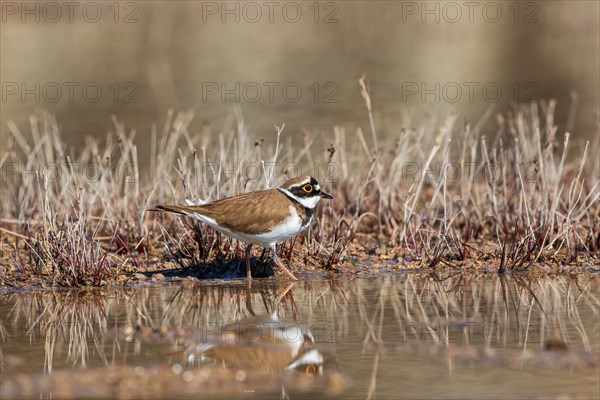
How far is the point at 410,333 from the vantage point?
7.89 meters

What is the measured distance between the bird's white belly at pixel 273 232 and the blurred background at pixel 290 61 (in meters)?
7.16

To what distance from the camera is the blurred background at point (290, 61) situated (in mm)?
21891

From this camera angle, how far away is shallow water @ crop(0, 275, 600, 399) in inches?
261

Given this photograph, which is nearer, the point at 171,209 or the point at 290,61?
the point at 171,209

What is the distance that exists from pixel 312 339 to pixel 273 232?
6.94ft

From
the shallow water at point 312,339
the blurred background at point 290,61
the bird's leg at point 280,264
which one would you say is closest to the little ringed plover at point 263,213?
the bird's leg at point 280,264

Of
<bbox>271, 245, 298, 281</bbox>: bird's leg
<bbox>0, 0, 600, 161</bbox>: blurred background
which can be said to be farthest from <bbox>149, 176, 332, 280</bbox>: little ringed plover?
<bbox>0, 0, 600, 161</bbox>: blurred background

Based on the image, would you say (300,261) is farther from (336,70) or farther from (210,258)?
(336,70)

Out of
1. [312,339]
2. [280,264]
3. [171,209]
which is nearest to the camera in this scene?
[312,339]

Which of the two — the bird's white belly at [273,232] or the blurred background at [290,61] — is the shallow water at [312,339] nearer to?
the bird's white belly at [273,232]

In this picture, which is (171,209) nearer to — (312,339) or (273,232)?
(273,232)

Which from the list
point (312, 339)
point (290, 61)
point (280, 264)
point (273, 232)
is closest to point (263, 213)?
point (273, 232)

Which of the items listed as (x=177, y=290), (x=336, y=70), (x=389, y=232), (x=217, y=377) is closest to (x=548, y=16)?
(x=336, y=70)

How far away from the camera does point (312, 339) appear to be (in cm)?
781
